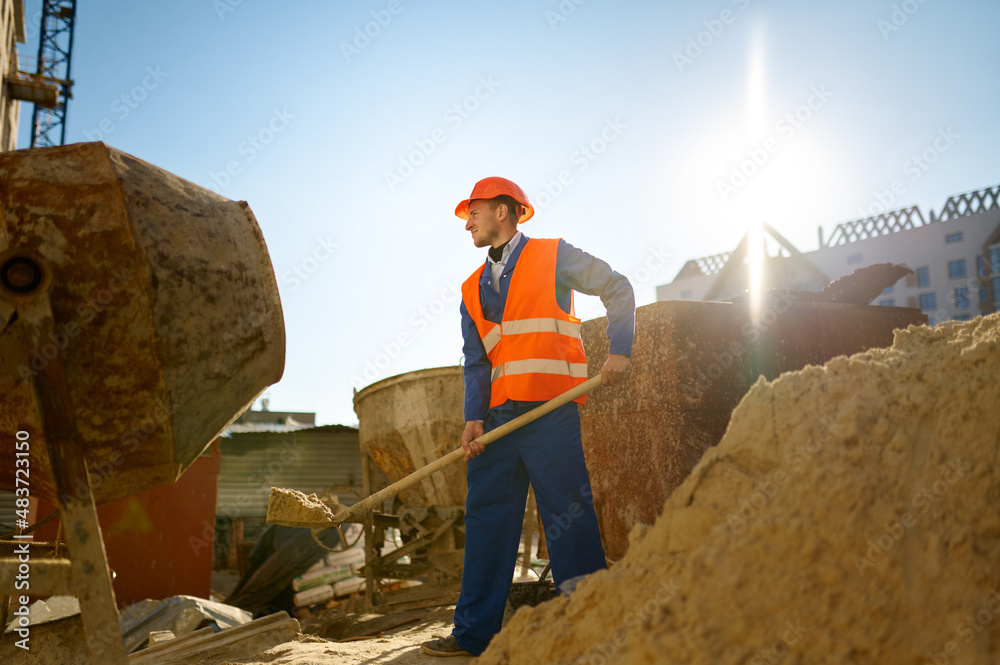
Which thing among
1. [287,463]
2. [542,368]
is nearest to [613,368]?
[542,368]

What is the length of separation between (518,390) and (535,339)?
0.76ft

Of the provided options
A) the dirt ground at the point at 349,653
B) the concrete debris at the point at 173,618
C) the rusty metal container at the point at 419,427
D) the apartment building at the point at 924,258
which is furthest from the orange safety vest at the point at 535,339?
the apartment building at the point at 924,258

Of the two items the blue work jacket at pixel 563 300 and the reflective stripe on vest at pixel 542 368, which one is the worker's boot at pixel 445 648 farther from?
the reflective stripe on vest at pixel 542 368

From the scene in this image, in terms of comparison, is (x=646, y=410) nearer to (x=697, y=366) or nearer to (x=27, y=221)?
(x=697, y=366)

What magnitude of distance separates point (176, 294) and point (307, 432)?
46.4 feet

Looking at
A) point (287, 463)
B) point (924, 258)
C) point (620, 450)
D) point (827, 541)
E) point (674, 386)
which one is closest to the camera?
point (827, 541)

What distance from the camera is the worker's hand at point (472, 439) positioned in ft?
9.51

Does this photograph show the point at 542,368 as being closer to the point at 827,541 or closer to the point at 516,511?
the point at 516,511

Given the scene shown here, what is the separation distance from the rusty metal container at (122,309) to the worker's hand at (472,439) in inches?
41.7

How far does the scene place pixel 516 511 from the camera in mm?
2914

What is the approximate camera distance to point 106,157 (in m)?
1.99

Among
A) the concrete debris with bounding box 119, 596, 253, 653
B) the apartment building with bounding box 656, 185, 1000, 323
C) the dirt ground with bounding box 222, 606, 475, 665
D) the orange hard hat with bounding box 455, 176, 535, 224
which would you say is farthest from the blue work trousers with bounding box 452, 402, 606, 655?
the apartment building with bounding box 656, 185, 1000, 323

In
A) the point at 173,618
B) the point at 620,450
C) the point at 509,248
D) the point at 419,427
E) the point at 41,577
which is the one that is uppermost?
the point at 509,248

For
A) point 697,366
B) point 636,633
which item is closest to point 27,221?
point 636,633
